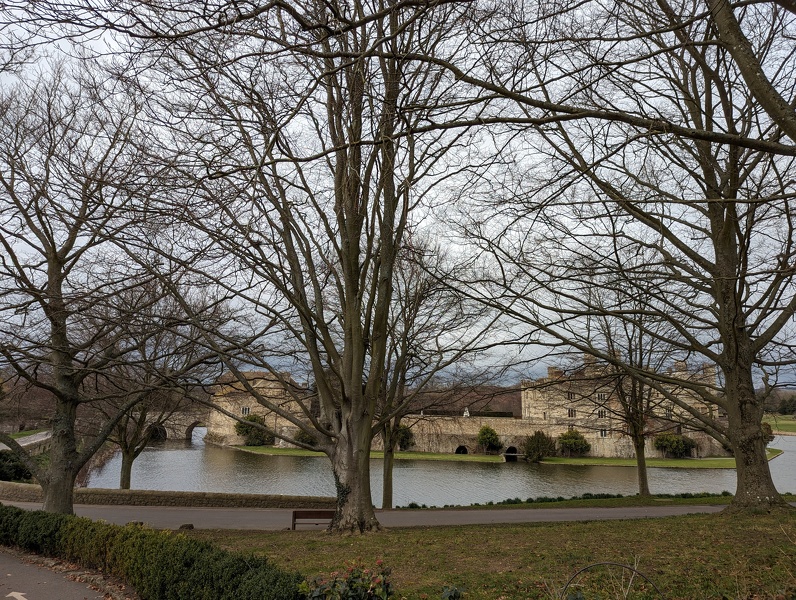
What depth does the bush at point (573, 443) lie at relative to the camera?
4497 centimetres

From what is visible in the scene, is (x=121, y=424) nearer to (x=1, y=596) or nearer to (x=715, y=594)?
(x=1, y=596)

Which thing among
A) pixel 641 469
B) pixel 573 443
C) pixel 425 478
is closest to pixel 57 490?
pixel 641 469

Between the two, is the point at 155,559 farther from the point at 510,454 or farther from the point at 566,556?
the point at 510,454

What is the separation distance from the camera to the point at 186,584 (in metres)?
6.31

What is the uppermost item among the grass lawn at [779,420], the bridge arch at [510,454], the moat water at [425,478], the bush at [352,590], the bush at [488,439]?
the grass lawn at [779,420]

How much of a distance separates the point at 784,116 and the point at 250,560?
5.92 metres

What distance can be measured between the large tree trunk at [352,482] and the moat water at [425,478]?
14499 millimetres

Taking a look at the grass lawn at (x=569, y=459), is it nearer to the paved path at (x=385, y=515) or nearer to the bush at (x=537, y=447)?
the bush at (x=537, y=447)

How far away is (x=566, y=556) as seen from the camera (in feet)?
23.0

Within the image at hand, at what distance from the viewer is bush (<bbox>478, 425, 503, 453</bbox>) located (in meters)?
45.2

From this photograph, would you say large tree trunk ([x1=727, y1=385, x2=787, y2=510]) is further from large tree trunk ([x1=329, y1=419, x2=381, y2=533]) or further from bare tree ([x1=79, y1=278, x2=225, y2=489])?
bare tree ([x1=79, y1=278, x2=225, y2=489])

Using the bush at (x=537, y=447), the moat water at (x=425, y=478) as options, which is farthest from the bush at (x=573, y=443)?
the moat water at (x=425, y=478)

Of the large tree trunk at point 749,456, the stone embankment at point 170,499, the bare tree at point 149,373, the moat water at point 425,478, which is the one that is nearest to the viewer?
the large tree trunk at point 749,456

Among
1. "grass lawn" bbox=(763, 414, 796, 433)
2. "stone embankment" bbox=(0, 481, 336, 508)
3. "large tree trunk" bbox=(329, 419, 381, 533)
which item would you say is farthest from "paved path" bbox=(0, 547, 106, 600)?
"grass lawn" bbox=(763, 414, 796, 433)
